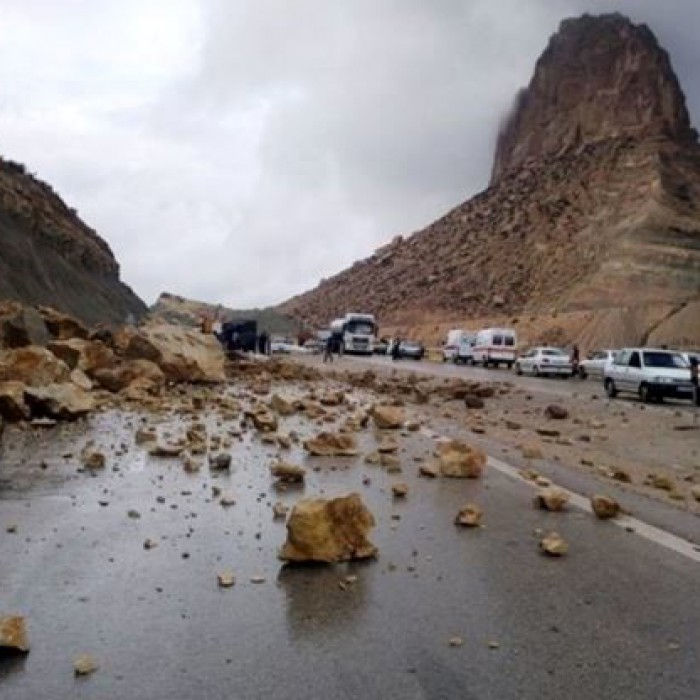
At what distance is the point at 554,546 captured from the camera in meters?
7.02

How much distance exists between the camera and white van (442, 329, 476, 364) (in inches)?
2379

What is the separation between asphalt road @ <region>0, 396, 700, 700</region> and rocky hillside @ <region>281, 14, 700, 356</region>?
56.7 meters

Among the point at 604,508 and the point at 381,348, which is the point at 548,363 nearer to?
the point at 381,348

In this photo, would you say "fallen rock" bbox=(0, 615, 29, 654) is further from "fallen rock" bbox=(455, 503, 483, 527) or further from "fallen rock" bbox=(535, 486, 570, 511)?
"fallen rock" bbox=(535, 486, 570, 511)

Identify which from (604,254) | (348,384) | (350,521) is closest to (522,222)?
(604,254)

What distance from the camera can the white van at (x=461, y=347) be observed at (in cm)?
6044

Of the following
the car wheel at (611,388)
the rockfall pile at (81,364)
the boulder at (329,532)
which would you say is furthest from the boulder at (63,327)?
the boulder at (329,532)

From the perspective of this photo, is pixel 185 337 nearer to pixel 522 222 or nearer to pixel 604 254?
pixel 604 254

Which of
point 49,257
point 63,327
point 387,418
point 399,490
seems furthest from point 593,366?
point 399,490

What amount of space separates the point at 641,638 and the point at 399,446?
343 inches

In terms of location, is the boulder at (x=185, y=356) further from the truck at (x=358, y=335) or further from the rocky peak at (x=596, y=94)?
the rocky peak at (x=596, y=94)

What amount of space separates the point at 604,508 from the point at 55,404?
1023cm

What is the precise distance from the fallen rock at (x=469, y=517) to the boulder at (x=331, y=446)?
4270 mm

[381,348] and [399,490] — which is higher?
[381,348]
